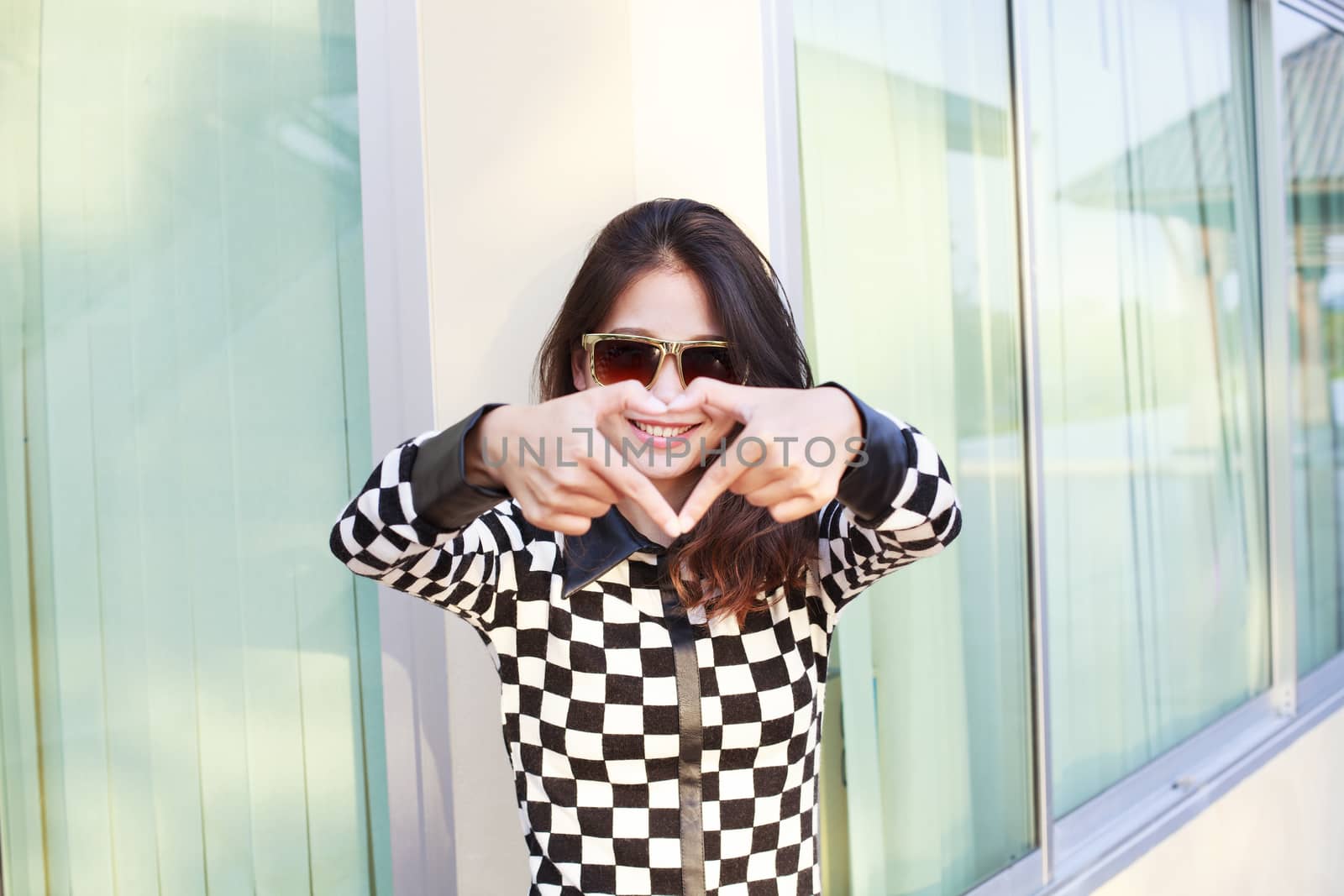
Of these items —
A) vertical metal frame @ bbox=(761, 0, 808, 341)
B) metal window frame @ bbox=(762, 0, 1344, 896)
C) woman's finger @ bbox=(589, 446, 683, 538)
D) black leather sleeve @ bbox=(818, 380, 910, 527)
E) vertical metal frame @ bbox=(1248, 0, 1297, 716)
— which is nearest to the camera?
woman's finger @ bbox=(589, 446, 683, 538)

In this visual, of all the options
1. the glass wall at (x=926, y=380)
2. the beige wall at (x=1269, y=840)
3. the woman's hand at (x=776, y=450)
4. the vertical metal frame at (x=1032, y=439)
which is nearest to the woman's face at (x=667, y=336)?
the woman's hand at (x=776, y=450)

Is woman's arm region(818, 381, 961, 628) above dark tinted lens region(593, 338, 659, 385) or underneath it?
underneath

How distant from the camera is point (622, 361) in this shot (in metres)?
1.07

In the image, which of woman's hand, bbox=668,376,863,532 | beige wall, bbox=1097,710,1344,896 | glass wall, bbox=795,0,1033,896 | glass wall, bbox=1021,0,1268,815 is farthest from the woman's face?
beige wall, bbox=1097,710,1344,896

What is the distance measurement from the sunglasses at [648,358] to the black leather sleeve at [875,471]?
19 cm

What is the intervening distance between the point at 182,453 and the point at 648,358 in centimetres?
63

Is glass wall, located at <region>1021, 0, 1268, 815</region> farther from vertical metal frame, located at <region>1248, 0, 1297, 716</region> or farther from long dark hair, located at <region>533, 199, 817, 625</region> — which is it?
long dark hair, located at <region>533, 199, 817, 625</region>

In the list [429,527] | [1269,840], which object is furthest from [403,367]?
[1269,840]

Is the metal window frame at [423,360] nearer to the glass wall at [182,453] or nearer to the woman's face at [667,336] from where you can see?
the glass wall at [182,453]

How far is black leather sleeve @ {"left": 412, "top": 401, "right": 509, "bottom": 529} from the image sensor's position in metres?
0.82

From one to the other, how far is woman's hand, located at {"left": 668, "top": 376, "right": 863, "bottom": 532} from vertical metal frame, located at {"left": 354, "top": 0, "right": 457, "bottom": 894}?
619mm

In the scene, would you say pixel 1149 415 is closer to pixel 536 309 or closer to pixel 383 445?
pixel 536 309

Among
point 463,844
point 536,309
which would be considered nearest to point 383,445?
point 536,309

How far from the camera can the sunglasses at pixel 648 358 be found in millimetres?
1050
